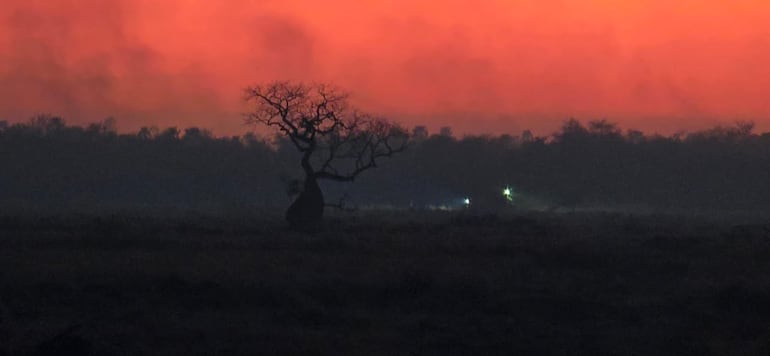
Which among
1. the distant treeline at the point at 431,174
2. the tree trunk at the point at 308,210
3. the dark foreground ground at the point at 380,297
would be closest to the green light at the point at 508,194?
the distant treeline at the point at 431,174

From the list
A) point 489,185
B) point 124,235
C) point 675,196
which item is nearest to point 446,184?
point 489,185

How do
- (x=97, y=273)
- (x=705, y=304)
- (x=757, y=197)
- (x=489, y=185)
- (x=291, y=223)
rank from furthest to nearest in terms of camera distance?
1. (x=489, y=185)
2. (x=757, y=197)
3. (x=291, y=223)
4. (x=97, y=273)
5. (x=705, y=304)

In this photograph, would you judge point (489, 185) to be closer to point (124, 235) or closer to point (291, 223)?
point (291, 223)

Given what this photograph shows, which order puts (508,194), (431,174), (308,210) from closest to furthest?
1. (308,210)
2. (508,194)
3. (431,174)

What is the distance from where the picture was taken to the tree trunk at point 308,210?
148ft

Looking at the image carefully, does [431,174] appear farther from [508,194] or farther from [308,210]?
[308,210]

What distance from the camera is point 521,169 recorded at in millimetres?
121312

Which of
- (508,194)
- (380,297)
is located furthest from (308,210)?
(508,194)

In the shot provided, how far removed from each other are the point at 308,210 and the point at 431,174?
7972 cm

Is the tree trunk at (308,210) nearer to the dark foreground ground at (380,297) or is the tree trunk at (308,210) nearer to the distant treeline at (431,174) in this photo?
the dark foreground ground at (380,297)

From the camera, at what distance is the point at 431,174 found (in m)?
Result: 125

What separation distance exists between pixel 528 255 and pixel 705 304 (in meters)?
9.41

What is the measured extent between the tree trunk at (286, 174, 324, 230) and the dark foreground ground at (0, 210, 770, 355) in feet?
27.6

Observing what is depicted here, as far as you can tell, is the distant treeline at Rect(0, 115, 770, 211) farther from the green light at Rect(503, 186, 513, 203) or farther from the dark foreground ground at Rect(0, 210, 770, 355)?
the dark foreground ground at Rect(0, 210, 770, 355)
